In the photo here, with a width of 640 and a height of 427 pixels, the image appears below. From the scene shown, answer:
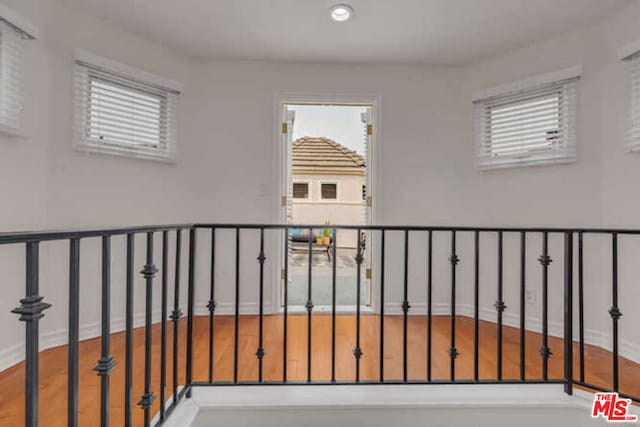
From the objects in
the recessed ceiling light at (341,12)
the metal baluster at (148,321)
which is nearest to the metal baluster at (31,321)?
the metal baluster at (148,321)

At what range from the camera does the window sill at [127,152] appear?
2.33 meters

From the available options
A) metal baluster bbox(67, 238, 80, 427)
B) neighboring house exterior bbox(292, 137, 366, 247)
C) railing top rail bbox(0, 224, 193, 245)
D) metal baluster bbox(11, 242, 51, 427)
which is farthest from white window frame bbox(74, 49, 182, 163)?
neighboring house exterior bbox(292, 137, 366, 247)

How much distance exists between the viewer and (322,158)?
9016 millimetres

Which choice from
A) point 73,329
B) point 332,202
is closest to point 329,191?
point 332,202

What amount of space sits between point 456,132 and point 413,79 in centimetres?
65

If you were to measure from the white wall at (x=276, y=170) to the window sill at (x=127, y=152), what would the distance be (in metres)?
0.06

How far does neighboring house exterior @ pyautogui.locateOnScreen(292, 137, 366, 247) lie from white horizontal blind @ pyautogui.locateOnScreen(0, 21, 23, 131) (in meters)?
7.16

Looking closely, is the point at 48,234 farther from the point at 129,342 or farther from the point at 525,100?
the point at 525,100

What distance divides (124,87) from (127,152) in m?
0.52

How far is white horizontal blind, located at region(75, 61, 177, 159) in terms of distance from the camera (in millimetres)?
2332

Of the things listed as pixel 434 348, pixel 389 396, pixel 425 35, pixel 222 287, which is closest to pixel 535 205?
pixel 434 348

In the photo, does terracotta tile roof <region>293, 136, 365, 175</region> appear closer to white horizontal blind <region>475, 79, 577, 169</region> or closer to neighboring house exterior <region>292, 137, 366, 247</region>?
neighboring house exterior <region>292, 137, 366, 247</region>

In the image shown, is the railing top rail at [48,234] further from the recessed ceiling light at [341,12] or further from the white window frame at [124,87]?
the recessed ceiling light at [341,12]

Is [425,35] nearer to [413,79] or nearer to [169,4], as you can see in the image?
[413,79]
